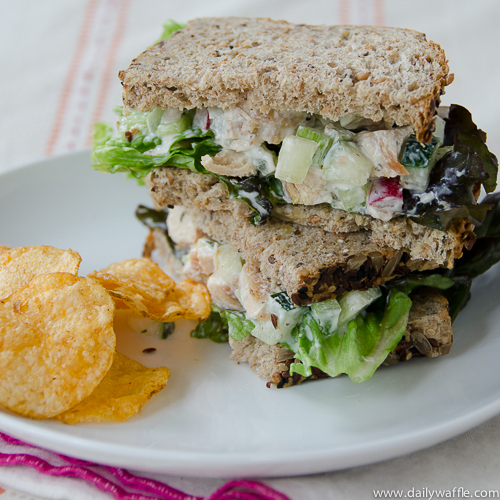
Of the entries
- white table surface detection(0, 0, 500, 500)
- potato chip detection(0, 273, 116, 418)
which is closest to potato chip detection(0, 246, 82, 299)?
potato chip detection(0, 273, 116, 418)

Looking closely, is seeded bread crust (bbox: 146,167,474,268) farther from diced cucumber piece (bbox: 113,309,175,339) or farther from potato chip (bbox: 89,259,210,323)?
diced cucumber piece (bbox: 113,309,175,339)

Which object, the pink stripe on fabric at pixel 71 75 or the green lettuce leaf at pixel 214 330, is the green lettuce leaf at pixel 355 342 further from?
the pink stripe on fabric at pixel 71 75

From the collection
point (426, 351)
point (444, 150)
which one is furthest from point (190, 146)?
point (426, 351)

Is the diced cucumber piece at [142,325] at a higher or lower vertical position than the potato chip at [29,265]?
lower

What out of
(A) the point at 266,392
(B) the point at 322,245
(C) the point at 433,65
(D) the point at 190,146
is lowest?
(A) the point at 266,392

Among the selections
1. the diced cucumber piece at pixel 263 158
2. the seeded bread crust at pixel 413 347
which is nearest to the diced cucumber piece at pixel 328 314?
the seeded bread crust at pixel 413 347

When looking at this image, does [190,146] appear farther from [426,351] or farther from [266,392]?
[426,351]
